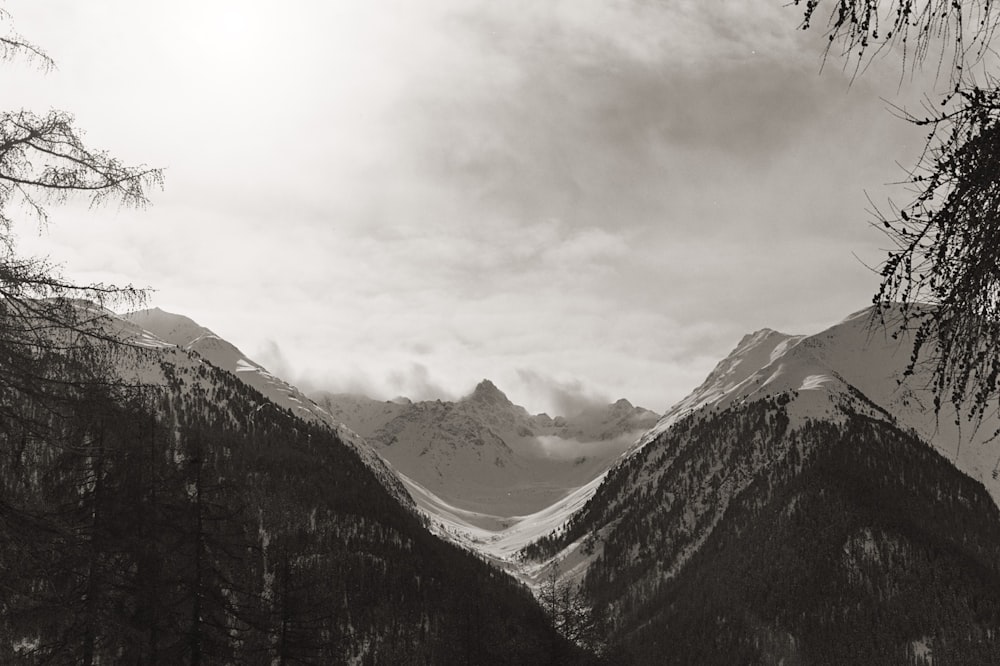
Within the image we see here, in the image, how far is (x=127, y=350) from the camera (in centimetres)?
926

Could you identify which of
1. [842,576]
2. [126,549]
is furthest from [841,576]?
[126,549]

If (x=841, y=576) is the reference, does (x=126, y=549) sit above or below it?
above

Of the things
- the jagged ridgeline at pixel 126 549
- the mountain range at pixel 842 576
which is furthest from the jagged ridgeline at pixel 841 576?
the jagged ridgeline at pixel 126 549

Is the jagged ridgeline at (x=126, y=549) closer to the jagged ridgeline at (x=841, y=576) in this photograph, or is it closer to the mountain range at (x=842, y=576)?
the jagged ridgeline at (x=841, y=576)

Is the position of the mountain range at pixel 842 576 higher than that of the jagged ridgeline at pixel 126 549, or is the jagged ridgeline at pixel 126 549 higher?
the jagged ridgeline at pixel 126 549

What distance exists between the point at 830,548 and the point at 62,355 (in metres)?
173

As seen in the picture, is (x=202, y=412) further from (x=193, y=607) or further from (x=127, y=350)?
(x=127, y=350)

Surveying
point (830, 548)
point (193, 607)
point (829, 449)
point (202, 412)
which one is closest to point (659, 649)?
point (830, 548)

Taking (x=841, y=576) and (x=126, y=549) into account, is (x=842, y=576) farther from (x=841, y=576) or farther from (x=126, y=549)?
(x=126, y=549)

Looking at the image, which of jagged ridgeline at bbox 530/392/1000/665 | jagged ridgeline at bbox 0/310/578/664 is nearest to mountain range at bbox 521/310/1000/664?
jagged ridgeline at bbox 530/392/1000/665

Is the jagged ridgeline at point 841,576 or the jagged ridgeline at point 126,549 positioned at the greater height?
the jagged ridgeline at point 126,549

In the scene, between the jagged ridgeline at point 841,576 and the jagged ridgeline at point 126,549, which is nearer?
the jagged ridgeline at point 126,549

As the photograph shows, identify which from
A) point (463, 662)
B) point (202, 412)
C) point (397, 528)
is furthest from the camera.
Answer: point (202, 412)

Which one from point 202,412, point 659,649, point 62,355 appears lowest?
point 659,649
